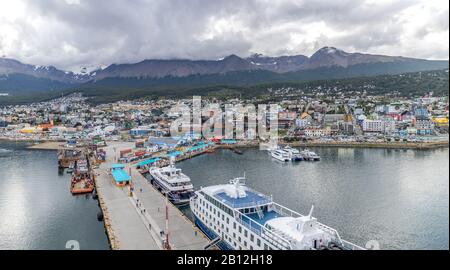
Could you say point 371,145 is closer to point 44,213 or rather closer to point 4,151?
point 44,213

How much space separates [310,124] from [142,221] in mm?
23489

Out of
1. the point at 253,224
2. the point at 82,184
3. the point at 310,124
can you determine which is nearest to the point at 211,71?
the point at 310,124

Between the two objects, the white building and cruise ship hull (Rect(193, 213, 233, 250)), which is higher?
the white building

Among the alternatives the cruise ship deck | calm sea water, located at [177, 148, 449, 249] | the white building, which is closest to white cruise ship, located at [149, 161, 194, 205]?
calm sea water, located at [177, 148, 449, 249]

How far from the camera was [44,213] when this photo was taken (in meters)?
10.2

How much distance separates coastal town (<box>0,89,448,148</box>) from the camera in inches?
960

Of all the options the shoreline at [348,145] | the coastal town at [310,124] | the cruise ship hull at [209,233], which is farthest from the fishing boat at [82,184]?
the shoreline at [348,145]

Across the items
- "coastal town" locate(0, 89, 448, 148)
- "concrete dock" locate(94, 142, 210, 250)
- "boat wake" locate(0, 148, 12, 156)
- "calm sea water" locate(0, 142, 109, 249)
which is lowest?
"boat wake" locate(0, 148, 12, 156)

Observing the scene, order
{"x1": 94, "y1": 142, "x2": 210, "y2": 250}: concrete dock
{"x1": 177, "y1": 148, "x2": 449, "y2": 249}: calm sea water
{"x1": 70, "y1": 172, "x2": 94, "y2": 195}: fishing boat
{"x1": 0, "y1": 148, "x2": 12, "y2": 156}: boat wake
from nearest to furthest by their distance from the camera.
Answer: {"x1": 94, "y1": 142, "x2": 210, "y2": 250}: concrete dock → {"x1": 177, "y1": 148, "x2": 449, "y2": 249}: calm sea water → {"x1": 70, "y1": 172, "x2": 94, "y2": 195}: fishing boat → {"x1": 0, "y1": 148, "x2": 12, "y2": 156}: boat wake

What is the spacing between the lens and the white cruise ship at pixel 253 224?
5.20 meters

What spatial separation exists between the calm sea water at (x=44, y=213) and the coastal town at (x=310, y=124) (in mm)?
9608

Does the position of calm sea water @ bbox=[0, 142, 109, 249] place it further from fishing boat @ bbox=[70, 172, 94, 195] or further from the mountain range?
the mountain range

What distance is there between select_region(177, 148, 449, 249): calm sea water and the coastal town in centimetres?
371
